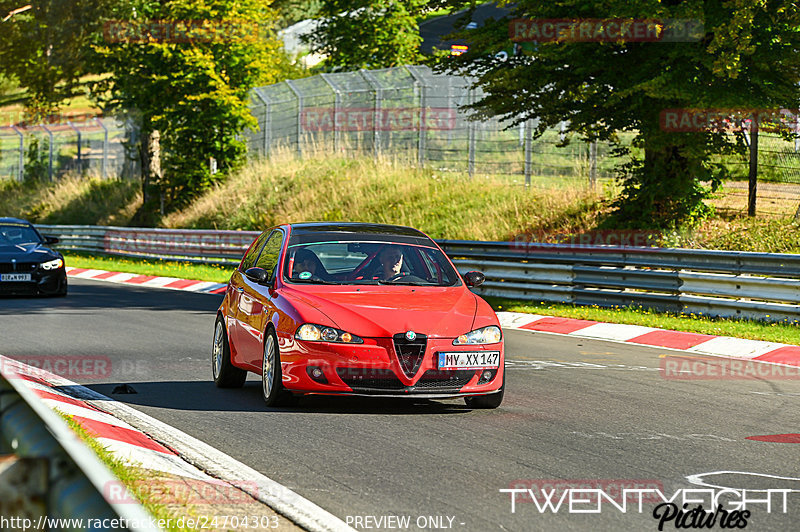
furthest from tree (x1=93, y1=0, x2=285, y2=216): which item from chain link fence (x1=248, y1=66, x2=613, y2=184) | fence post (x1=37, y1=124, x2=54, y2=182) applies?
fence post (x1=37, y1=124, x2=54, y2=182)

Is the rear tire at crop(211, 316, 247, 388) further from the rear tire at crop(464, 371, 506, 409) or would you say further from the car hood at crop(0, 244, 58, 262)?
the car hood at crop(0, 244, 58, 262)

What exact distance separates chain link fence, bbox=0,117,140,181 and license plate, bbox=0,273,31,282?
2270 cm

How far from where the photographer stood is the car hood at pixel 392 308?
8.57 meters

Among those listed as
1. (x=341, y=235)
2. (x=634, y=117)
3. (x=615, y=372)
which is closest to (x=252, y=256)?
(x=341, y=235)

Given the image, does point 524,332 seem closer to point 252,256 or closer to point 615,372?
point 615,372

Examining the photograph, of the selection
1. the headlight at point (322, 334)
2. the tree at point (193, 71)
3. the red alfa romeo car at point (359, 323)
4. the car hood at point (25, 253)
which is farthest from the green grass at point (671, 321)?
the tree at point (193, 71)

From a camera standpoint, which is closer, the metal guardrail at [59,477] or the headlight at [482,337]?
the metal guardrail at [59,477]

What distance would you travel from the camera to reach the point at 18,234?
72.8ft

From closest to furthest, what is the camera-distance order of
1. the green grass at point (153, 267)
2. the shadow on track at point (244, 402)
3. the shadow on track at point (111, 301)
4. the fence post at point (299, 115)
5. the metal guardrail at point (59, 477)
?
the metal guardrail at point (59, 477), the shadow on track at point (244, 402), the shadow on track at point (111, 301), the green grass at point (153, 267), the fence post at point (299, 115)

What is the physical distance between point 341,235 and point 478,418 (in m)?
2.34

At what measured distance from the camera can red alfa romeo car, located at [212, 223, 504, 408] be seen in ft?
27.9

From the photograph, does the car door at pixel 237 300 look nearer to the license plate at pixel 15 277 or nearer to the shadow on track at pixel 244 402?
the shadow on track at pixel 244 402

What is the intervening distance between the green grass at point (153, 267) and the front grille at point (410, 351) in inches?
684

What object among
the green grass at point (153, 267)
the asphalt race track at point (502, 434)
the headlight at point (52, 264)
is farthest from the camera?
the green grass at point (153, 267)
